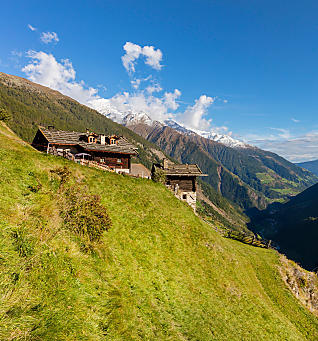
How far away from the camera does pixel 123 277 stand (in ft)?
36.8

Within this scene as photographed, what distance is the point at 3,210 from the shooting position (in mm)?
9398

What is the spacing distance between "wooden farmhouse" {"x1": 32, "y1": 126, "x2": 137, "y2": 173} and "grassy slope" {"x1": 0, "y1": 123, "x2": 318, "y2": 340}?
17.3 meters

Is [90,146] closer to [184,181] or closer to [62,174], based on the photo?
[184,181]

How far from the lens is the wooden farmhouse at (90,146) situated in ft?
119

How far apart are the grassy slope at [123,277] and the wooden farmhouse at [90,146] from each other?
1725cm

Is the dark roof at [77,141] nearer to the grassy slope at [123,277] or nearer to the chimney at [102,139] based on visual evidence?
the chimney at [102,139]

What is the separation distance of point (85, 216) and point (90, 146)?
2804 cm

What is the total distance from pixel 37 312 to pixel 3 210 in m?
5.73

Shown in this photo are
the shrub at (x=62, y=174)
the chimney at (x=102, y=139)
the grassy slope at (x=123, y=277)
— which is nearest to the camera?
the grassy slope at (x=123, y=277)

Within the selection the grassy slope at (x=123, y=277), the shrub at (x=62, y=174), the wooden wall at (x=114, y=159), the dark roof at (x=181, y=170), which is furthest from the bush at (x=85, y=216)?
the wooden wall at (x=114, y=159)

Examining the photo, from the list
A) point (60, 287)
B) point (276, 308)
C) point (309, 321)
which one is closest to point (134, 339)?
point (60, 287)

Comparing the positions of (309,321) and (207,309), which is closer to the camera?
(207,309)

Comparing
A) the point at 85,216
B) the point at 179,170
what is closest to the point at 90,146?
the point at 179,170

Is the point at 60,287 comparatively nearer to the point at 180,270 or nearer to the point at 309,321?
the point at 180,270
